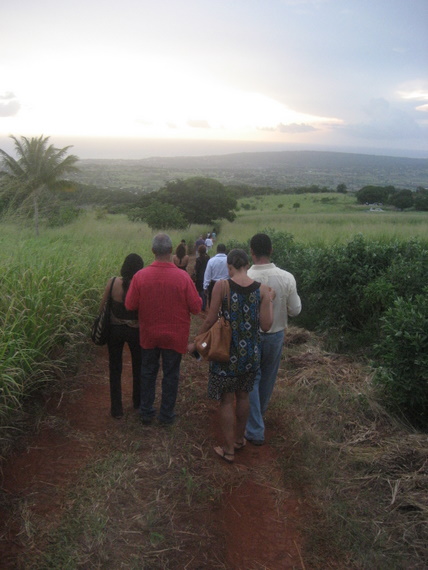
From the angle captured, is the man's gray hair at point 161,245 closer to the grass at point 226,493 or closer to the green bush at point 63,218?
the grass at point 226,493

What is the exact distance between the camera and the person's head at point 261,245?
A: 148 inches

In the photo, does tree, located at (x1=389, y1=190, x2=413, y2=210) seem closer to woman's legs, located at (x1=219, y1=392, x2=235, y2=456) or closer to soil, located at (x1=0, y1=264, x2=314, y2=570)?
woman's legs, located at (x1=219, y1=392, x2=235, y2=456)

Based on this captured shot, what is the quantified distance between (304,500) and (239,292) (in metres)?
1.64

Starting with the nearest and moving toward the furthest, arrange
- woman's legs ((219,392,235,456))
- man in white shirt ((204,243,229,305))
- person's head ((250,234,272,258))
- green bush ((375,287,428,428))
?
1. woman's legs ((219,392,235,456))
2. person's head ((250,234,272,258))
3. green bush ((375,287,428,428))
4. man in white shirt ((204,243,229,305))

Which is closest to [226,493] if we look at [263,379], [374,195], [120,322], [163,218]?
[263,379]

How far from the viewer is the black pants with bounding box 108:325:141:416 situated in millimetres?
4074

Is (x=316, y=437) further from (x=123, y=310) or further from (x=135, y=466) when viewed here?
(x=123, y=310)

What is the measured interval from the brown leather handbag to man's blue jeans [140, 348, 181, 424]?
0.61 meters

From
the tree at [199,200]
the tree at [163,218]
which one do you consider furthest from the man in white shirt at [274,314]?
the tree at [199,200]

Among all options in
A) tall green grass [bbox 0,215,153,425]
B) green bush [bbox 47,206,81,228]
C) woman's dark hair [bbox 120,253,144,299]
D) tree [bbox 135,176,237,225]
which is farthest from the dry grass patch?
tree [bbox 135,176,237,225]

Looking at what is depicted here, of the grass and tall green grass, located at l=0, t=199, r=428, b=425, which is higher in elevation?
tall green grass, located at l=0, t=199, r=428, b=425

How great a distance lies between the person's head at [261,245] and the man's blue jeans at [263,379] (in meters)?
0.71

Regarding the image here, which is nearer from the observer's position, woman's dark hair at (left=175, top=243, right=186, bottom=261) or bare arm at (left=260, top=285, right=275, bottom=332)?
bare arm at (left=260, top=285, right=275, bottom=332)

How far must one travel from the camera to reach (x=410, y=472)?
11.1 ft
